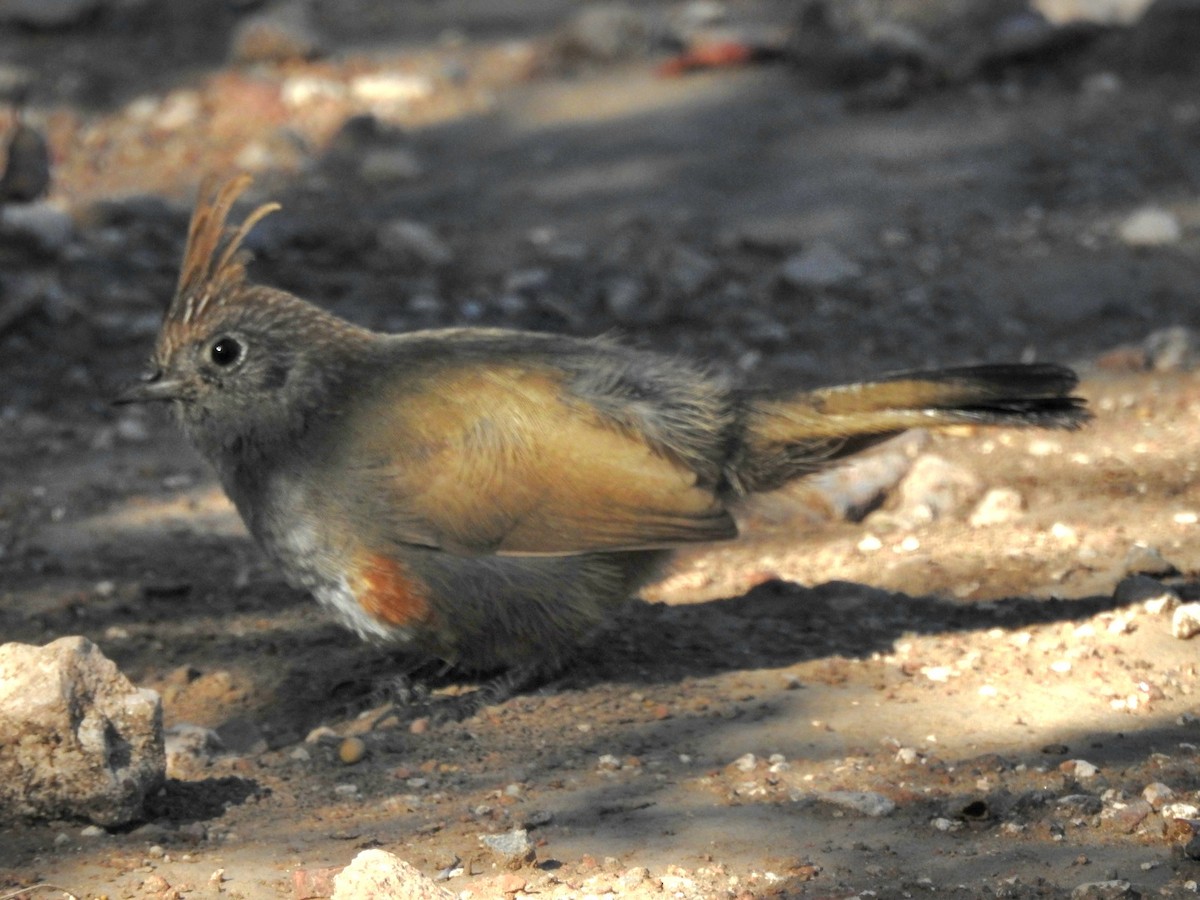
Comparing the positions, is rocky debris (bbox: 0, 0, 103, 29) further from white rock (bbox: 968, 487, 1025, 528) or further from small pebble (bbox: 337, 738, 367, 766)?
small pebble (bbox: 337, 738, 367, 766)

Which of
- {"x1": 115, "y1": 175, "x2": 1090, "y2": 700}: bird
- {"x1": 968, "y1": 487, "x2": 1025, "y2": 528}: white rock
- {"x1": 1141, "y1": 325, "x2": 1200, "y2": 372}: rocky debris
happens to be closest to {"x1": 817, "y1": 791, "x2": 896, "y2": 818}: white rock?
{"x1": 115, "y1": 175, "x2": 1090, "y2": 700}: bird

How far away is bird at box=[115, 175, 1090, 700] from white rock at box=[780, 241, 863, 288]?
9.58 ft

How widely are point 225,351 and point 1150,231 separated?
4.84m

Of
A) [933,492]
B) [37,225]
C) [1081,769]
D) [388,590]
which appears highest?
[37,225]

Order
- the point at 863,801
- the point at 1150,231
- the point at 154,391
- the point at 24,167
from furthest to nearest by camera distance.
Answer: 1. the point at 1150,231
2. the point at 24,167
3. the point at 154,391
4. the point at 863,801

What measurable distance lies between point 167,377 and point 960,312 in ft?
12.8

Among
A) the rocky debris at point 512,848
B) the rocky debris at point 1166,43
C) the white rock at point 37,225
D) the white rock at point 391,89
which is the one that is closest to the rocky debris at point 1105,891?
the rocky debris at point 512,848

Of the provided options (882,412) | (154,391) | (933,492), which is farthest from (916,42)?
(154,391)

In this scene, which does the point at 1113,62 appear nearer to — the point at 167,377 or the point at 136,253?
the point at 136,253

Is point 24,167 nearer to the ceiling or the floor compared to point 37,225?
nearer to the ceiling

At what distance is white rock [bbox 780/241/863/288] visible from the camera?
7723 mm

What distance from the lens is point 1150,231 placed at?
7906 mm

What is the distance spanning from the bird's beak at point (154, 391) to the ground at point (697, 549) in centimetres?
77

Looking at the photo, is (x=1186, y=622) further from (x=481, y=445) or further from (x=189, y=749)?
(x=189, y=749)
